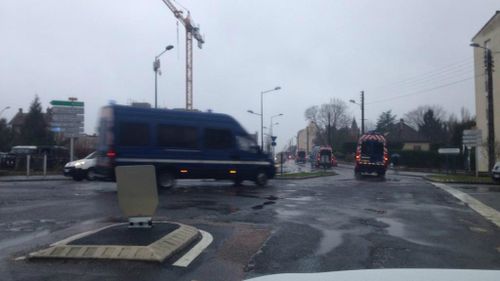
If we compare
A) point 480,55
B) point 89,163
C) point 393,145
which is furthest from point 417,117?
point 89,163

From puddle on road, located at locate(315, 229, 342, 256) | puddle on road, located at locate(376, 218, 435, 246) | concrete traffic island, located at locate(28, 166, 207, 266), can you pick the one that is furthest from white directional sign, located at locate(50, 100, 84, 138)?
puddle on road, located at locate(315, 229, 342, 256)

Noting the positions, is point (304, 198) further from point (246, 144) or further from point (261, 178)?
point (261, 178)

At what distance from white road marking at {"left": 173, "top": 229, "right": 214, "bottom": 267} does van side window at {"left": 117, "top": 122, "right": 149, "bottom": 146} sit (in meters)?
9.78

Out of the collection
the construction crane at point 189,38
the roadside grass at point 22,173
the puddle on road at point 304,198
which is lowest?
the puddle on road at point 304,198

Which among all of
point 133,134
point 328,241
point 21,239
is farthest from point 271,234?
point 133,134

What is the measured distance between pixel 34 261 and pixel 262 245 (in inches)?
126

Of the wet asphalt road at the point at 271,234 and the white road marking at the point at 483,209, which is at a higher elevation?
the wet asphalt road at the point at 271,234

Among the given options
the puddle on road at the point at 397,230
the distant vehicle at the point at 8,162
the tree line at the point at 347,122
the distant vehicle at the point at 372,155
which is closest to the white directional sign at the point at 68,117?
the distant vehicle at the point at 8,162

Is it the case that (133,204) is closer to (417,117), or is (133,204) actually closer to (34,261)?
(34,261)

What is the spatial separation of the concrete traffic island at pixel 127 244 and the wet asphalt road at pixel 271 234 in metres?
0.14

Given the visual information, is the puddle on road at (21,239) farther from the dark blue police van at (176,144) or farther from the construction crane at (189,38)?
the construction crane at (189,38)

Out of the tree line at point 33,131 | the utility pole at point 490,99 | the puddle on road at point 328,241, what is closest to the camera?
the puddle on road at point 328,241

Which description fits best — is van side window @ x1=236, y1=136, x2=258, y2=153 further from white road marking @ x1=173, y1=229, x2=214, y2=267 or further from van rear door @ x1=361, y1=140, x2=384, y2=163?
van rear door @ x1=361, y1=140, x2=384, y2=163

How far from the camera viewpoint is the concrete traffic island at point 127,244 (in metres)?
6.55
